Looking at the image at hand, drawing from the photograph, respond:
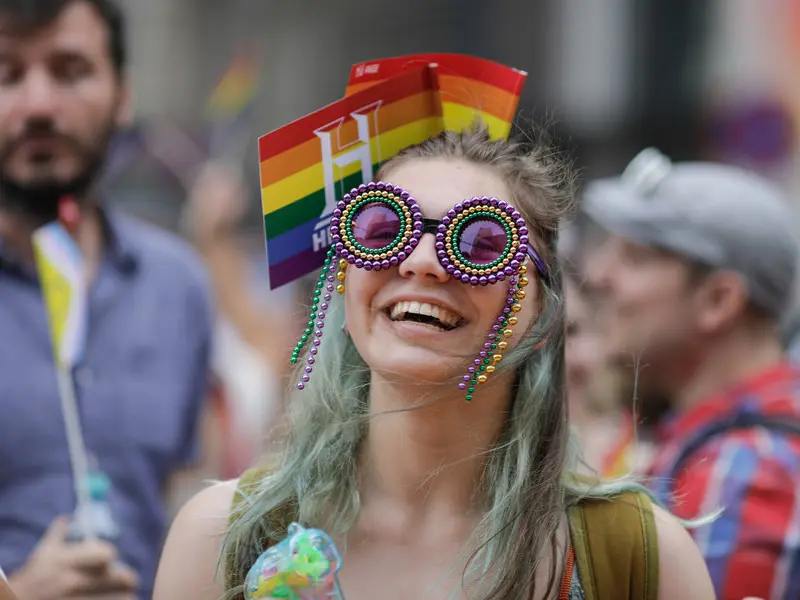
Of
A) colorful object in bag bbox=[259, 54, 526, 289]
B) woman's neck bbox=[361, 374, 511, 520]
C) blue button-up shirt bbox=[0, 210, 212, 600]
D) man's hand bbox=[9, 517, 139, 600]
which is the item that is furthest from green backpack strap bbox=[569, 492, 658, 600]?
blue button-up shirt bbox=[0, 210, 212, 600]

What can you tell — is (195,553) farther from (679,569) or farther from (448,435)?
(679,569)

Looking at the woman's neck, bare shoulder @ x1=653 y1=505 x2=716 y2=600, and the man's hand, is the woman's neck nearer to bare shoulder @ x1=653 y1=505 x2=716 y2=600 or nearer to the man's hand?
bare shoulder @ x1=653 y1=505 x2=716 y2=600

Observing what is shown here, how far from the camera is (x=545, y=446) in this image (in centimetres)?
234

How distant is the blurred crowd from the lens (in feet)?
9.43

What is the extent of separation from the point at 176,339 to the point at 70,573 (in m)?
0.82

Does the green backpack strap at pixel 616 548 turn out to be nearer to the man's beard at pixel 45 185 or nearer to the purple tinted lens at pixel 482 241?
the purple tinted lens at pixel 482 241

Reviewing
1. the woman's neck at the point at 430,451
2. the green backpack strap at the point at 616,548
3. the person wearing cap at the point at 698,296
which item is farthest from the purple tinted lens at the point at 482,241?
the person wearing cap at the point at 698,296

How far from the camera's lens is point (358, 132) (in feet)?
7.76

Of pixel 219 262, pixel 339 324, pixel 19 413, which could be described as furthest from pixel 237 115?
pixel 339 324

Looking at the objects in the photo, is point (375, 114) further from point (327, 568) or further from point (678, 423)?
point (678, 423)

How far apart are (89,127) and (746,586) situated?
204 cm

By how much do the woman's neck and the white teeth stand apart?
0.16 meters

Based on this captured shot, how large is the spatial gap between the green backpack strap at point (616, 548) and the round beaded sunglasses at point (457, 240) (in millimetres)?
354

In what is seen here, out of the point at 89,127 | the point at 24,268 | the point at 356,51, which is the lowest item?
the point at 356,51
